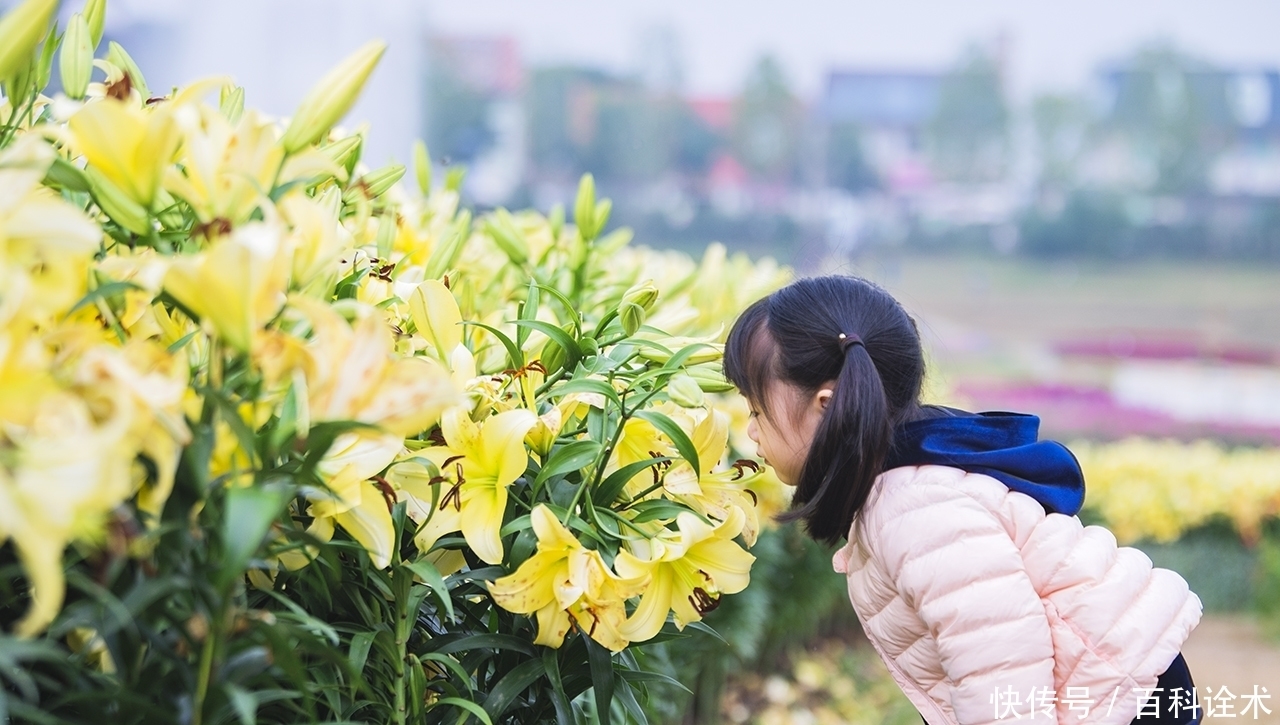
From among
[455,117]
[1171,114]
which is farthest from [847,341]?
[1171,114]

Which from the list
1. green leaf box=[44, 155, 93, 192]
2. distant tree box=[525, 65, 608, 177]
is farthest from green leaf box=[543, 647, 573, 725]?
distant tree box=[525, 65, 608, 177]

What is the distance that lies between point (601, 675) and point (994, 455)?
Result: 0.55 meters

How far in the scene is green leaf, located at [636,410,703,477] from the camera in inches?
32.0

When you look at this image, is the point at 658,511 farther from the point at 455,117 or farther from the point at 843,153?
the point at 843,153

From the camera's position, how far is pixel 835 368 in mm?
1134

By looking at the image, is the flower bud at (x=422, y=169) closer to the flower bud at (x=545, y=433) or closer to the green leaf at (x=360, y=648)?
the flower bud at (x=545, y=433)

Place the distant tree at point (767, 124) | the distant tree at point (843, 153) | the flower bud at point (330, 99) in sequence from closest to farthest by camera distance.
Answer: the flower bud at point (330, 99) → the distant tree at point (767, 124) → the distant tree at point (843, 153)

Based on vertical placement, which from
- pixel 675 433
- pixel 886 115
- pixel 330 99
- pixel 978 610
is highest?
pixel 330 99

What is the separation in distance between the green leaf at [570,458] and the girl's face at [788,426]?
0.37 m

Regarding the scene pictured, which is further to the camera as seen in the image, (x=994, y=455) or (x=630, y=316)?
(x=994, y=455)

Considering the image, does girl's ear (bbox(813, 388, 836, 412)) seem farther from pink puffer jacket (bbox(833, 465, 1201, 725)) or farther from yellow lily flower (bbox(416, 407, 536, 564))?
yellow lily flower (bbox(416, 407, 536, 564))

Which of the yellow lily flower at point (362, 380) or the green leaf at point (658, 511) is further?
the green leaf at point (658, 511)

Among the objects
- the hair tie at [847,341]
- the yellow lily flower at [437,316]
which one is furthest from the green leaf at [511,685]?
the hair tie at [847,341]

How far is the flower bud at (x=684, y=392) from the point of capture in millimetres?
940
